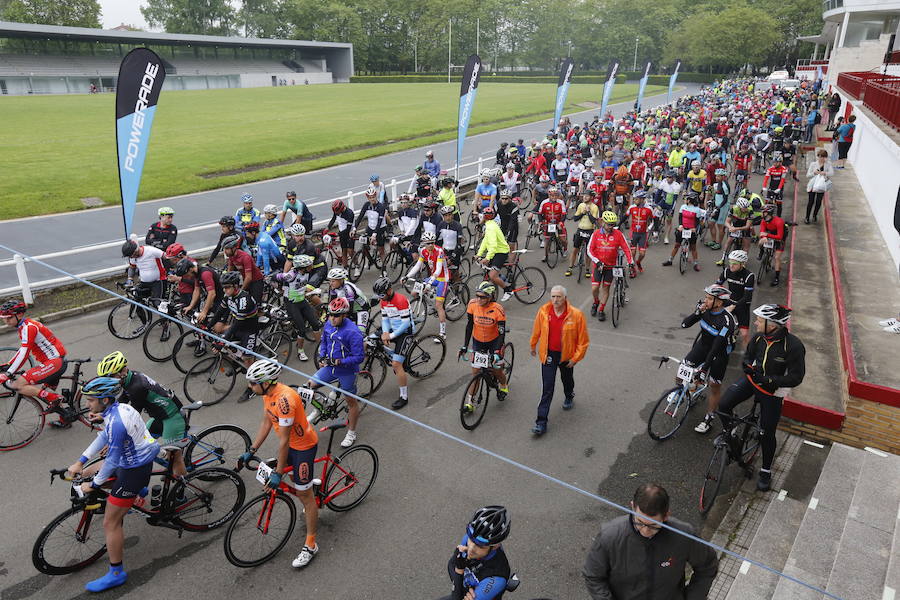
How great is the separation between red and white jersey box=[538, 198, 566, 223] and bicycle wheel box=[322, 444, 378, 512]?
29.4ft

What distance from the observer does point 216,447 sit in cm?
652

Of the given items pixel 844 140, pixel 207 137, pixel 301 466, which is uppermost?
pixel 844 140

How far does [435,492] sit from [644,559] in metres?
3.34

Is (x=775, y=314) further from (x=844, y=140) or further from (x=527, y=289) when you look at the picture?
(x=844, y=140)

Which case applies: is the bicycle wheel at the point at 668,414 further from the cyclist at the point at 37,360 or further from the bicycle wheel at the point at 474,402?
the cyclist at the point at 37,360

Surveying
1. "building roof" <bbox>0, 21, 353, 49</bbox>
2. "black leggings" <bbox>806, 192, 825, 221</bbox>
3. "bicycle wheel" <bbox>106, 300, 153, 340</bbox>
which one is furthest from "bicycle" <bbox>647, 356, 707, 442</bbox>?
"building roof" <bbox>0, 21, 353, 49</bbox>

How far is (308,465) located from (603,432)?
13.2 ft

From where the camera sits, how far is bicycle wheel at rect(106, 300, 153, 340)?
1030 cm

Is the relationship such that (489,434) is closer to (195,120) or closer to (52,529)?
(52,529)

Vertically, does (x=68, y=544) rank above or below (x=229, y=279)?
below

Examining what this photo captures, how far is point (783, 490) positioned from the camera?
629 cm

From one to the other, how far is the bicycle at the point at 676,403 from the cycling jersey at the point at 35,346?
7686 mm

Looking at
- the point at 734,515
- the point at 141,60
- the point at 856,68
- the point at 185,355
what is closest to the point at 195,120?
the point at 141,60

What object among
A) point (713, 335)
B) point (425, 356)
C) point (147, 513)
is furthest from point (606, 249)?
point (147, 513)
